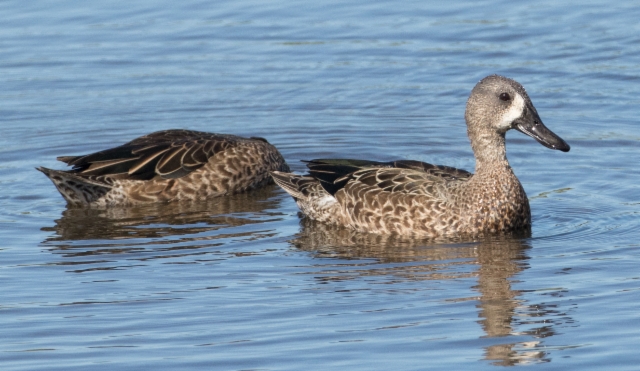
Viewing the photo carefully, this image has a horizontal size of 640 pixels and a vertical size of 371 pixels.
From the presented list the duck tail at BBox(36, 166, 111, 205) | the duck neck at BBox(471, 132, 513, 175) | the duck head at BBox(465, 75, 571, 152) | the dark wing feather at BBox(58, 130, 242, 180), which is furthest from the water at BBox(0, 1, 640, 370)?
the duck head at BBox(465, 75, 571, 152)

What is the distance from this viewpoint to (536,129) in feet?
37.6

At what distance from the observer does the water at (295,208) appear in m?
8.71

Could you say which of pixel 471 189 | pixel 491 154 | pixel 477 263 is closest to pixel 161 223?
pixel 471 189

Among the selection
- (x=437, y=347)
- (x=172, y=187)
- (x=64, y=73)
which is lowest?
(x=437, y=347)

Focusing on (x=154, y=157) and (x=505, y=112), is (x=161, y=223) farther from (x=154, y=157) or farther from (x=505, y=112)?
(x=505, y=112)

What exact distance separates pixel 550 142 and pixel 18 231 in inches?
194

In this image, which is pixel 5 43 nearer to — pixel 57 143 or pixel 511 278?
pixel 57 143

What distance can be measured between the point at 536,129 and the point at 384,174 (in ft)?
4.84

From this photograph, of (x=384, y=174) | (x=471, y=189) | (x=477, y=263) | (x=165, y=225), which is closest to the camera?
(x=477, y=263)

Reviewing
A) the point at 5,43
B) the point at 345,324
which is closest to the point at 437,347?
the point at 345,324

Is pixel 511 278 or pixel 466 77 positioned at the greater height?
pixel 466 77

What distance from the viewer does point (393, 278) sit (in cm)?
1023

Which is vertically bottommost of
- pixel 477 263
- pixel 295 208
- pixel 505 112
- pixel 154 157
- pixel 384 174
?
pixel 477 263

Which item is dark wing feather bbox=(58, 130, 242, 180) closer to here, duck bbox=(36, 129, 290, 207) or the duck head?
duck bbox=(36, 129, 290, 207)
